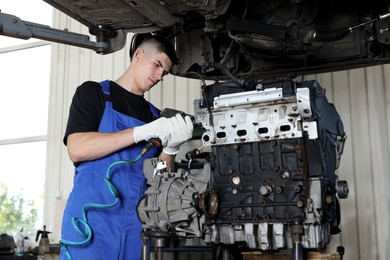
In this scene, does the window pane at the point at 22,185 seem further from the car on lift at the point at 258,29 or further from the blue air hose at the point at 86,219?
the blue air hose at the point at 86,219

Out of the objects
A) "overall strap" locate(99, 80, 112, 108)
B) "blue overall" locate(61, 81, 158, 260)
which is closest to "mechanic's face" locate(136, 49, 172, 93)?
"overall strap" locate(99, 80, 112, 108)

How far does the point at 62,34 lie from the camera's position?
6.03 feet

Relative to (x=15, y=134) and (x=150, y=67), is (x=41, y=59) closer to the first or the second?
(x=15, y=134)

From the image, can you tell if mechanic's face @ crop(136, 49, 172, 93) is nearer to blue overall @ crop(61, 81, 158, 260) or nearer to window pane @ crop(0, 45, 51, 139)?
blue overall @ crop(61, 81, 158, 260)

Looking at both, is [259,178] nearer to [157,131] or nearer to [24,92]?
[157,131]

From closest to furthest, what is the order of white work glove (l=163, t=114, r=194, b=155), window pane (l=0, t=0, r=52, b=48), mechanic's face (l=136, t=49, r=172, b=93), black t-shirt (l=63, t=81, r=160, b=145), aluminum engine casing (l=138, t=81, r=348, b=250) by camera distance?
aluminum engine casing (l=138, t=81, r=348, b=250) < white work glove (l=163, t=114, r=194, b=155) < black t-shirt (l=63, t=81, r=160, b=145) < mechanic's face (l=136, t=49, r=172, b=93) < window pane (l=0, t=0, r=52, b=48)

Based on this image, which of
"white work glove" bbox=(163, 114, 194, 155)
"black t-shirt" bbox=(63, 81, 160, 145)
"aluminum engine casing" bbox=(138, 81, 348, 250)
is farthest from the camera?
"black t-shirt" bbox=(63, 81, 160, 145)

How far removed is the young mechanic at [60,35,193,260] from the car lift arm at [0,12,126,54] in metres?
0.16

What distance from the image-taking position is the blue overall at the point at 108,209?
1.72 meters

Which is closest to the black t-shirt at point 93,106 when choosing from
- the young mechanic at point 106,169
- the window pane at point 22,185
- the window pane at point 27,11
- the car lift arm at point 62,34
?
the young mechanic at point 106,169

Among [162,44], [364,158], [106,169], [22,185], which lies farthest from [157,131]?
[22,185]

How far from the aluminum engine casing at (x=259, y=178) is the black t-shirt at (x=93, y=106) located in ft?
1.29

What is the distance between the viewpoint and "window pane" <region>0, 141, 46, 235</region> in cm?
402

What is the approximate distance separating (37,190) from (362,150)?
8.58ft
